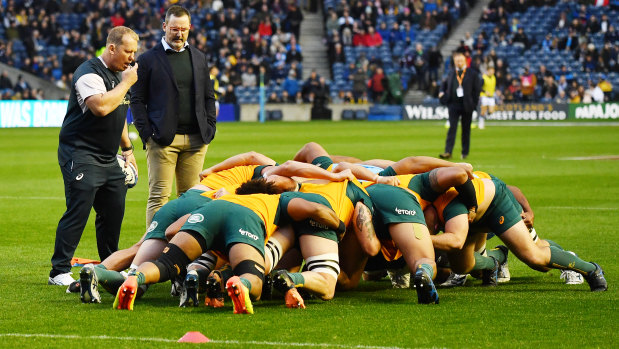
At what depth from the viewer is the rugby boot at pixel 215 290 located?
7.44 metres

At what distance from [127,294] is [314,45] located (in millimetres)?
44311

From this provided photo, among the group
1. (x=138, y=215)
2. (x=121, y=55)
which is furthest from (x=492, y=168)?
(x=121, y=55)

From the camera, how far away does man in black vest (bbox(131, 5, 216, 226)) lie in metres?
10.2

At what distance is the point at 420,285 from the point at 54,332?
2641 millimetres

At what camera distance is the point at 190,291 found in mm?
7504

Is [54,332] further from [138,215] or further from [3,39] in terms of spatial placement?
[3,39]

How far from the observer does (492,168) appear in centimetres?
2119

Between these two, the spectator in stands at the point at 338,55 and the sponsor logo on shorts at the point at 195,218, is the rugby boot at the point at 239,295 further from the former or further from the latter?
the spectator in stands at the point at 338,55

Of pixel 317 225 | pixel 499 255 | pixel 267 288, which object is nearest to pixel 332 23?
pixel 499 255

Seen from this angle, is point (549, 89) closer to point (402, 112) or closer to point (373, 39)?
point (402, 112)

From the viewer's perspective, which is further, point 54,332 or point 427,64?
point 427,64

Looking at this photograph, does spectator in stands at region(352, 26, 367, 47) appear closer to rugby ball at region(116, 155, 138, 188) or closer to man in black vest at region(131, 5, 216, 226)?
man in black vest at region(131, 5, 216, 226)

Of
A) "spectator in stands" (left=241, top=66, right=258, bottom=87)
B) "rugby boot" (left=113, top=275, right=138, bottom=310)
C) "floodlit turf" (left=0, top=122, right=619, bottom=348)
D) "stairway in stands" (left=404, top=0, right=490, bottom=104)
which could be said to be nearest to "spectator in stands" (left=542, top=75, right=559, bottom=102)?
"stairway in stands" (left=404, top=0, right=490, bottom=104)

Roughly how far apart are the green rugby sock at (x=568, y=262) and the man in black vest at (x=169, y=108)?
12.0 ft
